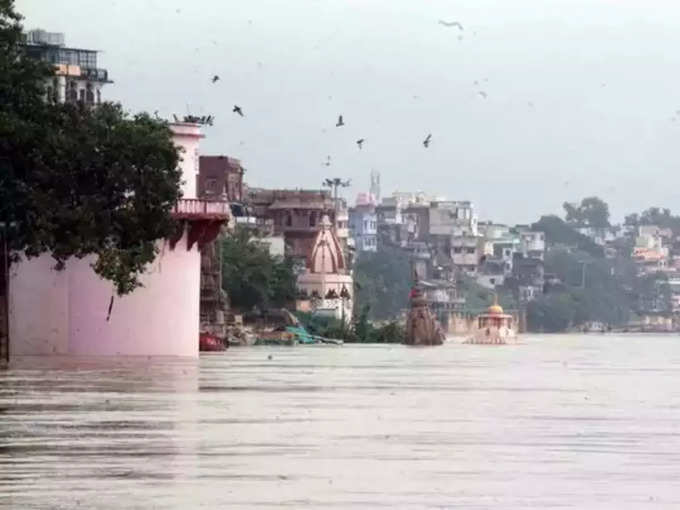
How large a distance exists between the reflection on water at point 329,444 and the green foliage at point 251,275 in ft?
252

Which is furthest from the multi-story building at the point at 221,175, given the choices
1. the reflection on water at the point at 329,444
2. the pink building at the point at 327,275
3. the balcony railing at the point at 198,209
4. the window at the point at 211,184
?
the reflection on water at the point at 329,444

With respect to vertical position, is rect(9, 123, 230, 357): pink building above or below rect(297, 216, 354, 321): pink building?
below

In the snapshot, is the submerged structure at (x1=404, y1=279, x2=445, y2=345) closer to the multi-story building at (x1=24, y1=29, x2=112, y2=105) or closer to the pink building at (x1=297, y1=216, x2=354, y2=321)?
the pink building at (x1=297, y1=216, x2=354, y2=321)

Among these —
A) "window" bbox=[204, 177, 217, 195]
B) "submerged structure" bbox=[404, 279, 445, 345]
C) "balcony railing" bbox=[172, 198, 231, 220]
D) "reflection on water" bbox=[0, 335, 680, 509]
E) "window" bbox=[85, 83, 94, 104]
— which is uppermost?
"window" bbox=[85, 83, 94, 104]

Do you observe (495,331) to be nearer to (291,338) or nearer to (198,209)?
(291,338)

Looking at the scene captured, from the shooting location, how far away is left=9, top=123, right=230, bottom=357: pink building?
245 feet

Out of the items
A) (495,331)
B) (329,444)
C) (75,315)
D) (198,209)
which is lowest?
(329,444)

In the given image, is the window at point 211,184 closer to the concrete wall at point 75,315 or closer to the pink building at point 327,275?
the pink building at point 327,275

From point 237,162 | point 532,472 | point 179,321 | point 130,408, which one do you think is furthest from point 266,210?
point 532,472

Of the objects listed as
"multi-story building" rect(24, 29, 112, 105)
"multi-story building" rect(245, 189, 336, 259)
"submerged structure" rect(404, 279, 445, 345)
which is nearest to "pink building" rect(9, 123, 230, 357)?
"multi-story building" rect(24, 29, 112, 105)

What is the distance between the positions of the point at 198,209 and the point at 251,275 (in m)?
54.7

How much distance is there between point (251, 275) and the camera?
132m

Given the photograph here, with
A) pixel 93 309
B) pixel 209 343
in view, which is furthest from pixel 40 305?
pixel 209 343

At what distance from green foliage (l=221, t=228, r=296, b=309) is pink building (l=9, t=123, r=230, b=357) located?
51.0 meters
